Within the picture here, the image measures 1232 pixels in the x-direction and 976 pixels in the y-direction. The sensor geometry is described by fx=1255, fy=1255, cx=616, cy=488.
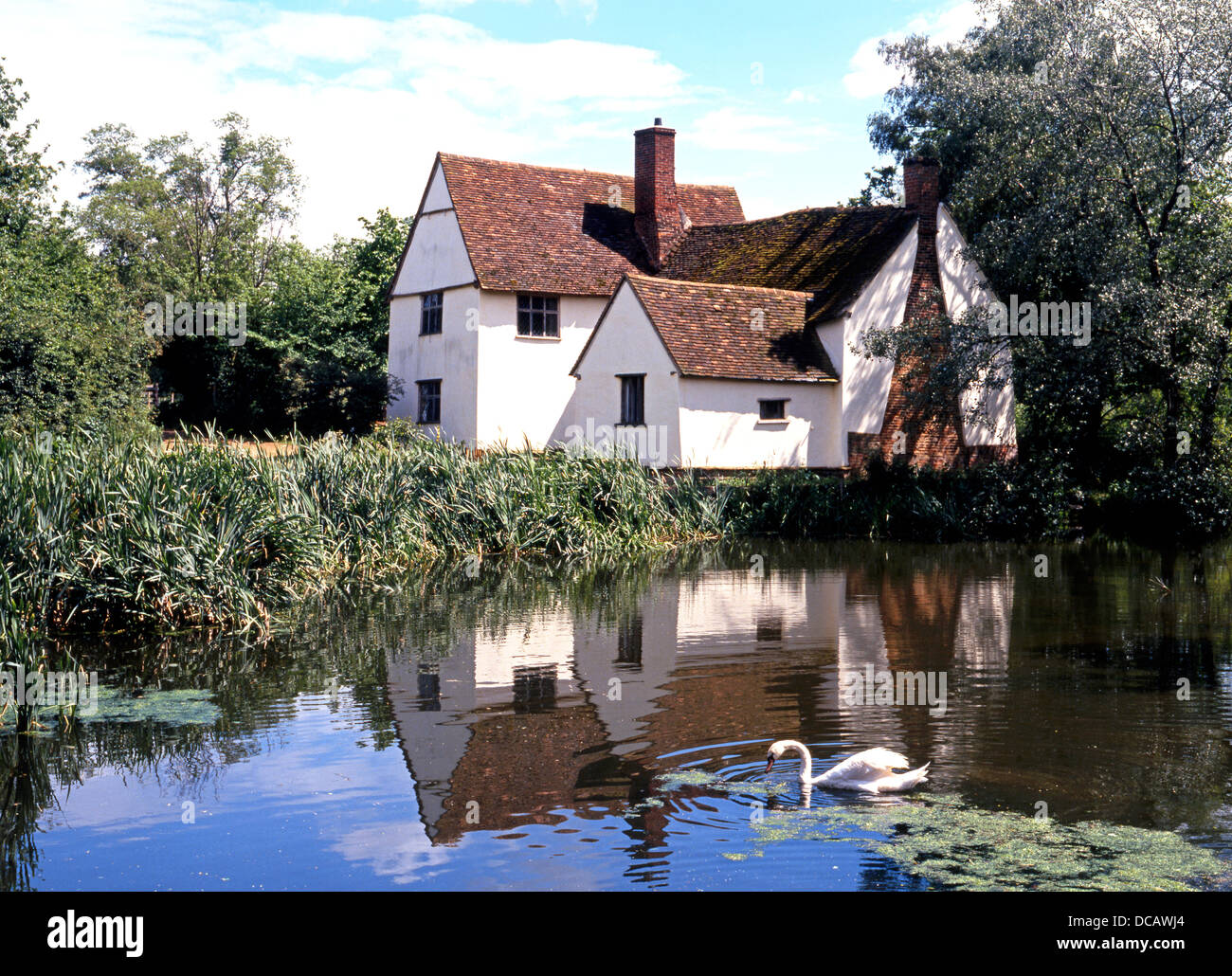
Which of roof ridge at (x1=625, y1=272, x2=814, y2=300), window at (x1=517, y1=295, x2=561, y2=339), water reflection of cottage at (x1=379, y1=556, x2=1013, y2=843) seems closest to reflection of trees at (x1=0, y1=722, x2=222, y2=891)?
water reflection of cottage at (x1=379, y1=556, x2=1013, y2=843)

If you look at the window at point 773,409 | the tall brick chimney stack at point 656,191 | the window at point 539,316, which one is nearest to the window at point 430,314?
the window at point 539,316

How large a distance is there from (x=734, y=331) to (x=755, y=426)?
268cm

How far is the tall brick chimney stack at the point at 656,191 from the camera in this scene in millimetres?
40344

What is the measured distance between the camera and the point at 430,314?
39969 mm

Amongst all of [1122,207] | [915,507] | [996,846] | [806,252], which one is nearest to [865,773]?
[996,846]

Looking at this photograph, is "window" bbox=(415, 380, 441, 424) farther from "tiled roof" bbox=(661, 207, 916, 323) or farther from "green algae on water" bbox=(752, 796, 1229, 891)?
"green algae on water" bbox=(752, 796, 1229, 891)

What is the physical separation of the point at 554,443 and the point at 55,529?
79.2 ft

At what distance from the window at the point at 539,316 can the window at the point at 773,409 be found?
8187 mm

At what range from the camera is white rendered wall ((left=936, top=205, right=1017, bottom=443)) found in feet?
115

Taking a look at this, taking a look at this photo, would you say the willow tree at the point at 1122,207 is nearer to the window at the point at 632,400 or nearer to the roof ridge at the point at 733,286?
the roof ridge at the point at 733,286

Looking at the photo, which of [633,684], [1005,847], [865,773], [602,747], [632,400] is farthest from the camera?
[632,400]

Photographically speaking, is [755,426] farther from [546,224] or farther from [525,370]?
[546,224]

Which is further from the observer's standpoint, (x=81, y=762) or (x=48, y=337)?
(x=48, y=337)

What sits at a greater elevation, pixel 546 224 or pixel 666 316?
pixel 546 224
